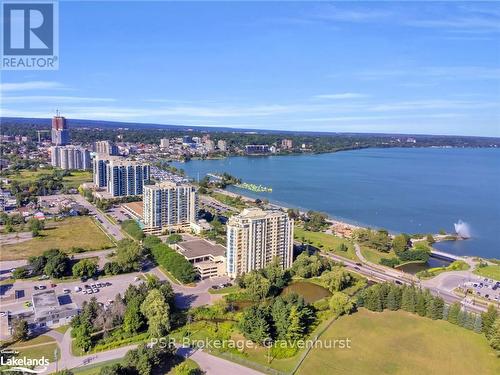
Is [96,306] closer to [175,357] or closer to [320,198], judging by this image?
[175,357]

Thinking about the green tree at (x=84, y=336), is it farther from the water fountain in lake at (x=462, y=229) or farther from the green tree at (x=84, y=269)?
the water fountain in lake at (x=462, y=229)

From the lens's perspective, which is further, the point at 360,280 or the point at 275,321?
the point at 360,280

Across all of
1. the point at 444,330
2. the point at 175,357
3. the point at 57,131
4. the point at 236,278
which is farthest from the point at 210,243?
the point at 57,131

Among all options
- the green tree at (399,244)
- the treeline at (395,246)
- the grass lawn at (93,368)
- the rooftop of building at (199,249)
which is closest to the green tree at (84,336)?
the grass lawn at (93,368)

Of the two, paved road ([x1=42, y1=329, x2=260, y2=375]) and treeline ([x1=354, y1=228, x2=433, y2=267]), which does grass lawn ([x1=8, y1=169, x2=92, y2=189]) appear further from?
paved road ([x1=42, y1=329, x2=260, y2=375])

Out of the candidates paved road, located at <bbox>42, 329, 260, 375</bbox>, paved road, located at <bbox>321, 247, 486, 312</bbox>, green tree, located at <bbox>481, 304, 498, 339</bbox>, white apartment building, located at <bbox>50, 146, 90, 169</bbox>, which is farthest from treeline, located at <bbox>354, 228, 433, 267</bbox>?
white apartment building, located at <bbox>50, 146, 90, 169</bbox>
